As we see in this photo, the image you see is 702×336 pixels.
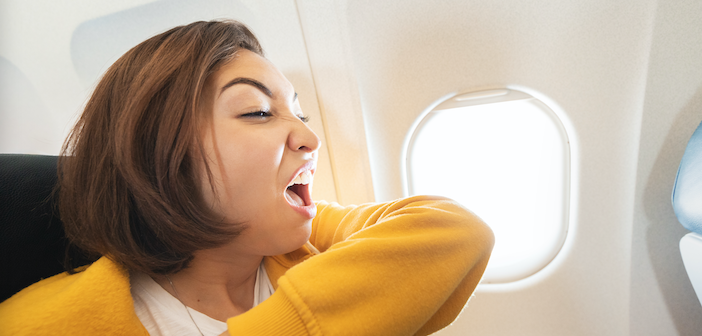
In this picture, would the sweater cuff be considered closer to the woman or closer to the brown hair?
the woman

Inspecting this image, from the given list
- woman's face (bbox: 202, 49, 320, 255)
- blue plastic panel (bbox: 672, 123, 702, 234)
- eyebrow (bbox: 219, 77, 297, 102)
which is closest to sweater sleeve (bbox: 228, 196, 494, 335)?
woman's face (bbox: 202, 49, 320, 255)

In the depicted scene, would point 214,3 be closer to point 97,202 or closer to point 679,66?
point 97,202

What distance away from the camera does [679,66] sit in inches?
51.3

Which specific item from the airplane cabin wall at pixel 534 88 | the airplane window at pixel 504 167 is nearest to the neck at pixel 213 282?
the airplane cabin wall at pixel 534 88

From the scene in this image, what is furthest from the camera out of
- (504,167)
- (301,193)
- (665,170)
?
(504,167)

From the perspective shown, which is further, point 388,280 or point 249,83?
point 249,83

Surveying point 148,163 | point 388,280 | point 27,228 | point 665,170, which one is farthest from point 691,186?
point 27,228

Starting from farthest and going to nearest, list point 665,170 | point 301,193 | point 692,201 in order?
point 665,170 < point 692,201 < point 301,193

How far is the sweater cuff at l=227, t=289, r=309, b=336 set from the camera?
24.9 inches

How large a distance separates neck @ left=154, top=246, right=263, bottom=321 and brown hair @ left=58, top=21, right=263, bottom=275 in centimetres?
5

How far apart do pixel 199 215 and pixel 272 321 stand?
1.14 feet

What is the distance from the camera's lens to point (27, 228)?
0.87 meters

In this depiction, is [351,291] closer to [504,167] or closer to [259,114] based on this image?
[259,114]

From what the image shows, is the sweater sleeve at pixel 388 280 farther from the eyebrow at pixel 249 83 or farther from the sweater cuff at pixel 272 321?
the eyebrow at pixel 249 83
